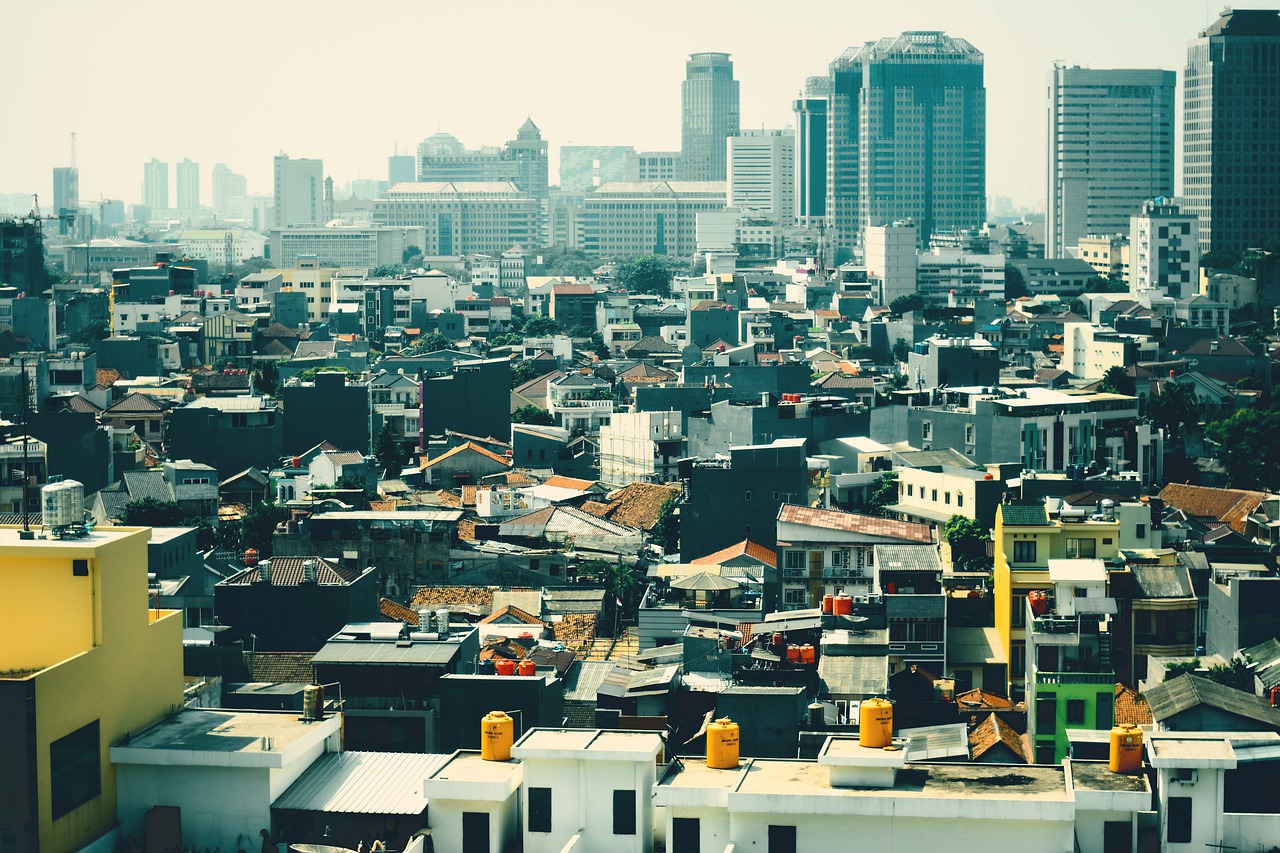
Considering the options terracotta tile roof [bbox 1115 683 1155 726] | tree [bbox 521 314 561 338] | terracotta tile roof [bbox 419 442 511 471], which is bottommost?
terracotta tile roof [bbox 1115 683 1155 726]

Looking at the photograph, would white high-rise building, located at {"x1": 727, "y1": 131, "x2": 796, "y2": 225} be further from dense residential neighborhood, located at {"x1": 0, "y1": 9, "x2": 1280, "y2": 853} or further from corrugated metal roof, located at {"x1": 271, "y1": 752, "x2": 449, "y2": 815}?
corrugated metal roof, located at {"x1": 271, "y1": 752, "x2": 449, "y2": 815}

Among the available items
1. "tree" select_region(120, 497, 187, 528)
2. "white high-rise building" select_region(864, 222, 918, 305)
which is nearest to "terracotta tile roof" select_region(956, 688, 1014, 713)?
"tree" select_region(120, 497, 187, 528)

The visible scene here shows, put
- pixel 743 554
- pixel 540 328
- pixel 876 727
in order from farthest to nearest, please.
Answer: pixel 540 328
pixel 743 554
pixel 876 727

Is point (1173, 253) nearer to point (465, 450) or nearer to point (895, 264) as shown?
point (895, 264)

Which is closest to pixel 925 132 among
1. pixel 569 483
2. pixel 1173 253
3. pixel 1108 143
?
pixel 1108 143

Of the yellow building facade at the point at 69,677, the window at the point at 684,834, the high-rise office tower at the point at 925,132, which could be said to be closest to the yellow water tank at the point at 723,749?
the window at the point at 684,834

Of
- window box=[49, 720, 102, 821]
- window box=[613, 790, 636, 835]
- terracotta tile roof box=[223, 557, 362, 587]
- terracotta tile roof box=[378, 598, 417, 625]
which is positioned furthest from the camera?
terracotta tile roof box=[378, 598, 417, 625]
